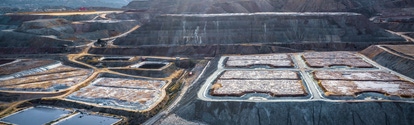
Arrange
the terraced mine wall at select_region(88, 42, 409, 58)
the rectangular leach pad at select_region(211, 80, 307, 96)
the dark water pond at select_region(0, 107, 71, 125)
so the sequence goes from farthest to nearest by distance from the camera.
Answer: the terraced mine wall at select_region(88, 42, 409, 58)
the dark water pond at select_region(0, 107, 71, 125)
the rectangular leach pad at select_region(211, 80, 307, 96)

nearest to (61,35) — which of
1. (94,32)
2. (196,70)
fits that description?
(94,32)

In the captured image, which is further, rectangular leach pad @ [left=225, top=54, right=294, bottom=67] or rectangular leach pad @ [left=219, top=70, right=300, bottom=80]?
rectangular leach pad @ [left=225, top=54, right=294, bottom=67]

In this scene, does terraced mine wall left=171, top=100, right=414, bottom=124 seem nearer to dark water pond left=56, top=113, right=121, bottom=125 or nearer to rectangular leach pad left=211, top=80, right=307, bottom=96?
rectangular leach pad left=211, top=80, right=307, bottom=96

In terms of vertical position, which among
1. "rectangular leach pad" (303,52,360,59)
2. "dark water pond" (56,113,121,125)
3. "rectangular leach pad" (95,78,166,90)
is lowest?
"dark water pond" (56,113,121,125)

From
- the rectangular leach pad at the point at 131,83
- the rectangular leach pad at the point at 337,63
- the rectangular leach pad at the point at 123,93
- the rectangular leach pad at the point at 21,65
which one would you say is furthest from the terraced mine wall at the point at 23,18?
the rectangular leach pad at the point at 337,63

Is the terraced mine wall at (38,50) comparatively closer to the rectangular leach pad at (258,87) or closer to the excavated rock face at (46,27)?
the excavated rock face at (46,27)

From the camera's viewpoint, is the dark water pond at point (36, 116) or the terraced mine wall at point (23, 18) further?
the terraced mine wall at point (23, 18)

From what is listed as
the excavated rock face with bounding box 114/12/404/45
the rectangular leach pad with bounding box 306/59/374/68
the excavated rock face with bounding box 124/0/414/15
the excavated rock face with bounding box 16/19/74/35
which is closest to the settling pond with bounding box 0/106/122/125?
the rectangular leach pad with bounding box 306/59/374/68
